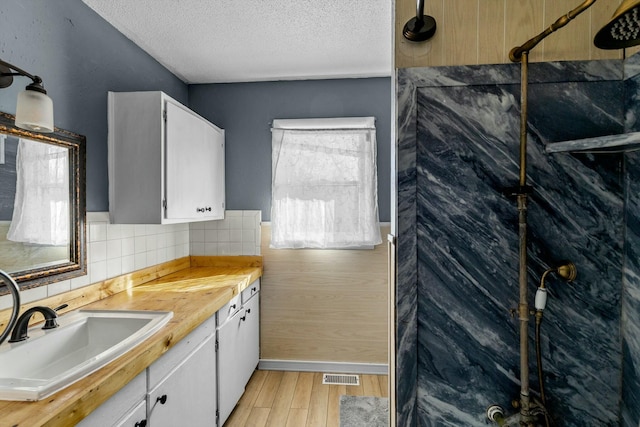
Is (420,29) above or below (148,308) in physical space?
above

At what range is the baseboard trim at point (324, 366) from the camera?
9.21 ft

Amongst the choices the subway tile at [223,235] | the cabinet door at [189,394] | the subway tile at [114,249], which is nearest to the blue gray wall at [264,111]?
the subway tile at [223,235]

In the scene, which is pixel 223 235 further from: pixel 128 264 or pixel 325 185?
pixel 325 185

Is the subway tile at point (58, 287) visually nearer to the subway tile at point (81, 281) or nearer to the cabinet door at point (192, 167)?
the subway tile at point (81, 281)

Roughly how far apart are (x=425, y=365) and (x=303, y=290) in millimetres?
1690

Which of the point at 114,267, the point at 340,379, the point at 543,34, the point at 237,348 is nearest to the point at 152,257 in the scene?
the point at 114,267

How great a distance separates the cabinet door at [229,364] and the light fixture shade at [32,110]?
1344 millimetres

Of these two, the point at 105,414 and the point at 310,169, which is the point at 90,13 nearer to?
the point at 310,169

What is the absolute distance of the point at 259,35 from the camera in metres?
2.17

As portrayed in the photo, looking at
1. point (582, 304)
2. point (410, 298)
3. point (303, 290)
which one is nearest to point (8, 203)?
point (410, 298)

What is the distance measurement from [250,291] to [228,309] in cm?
51

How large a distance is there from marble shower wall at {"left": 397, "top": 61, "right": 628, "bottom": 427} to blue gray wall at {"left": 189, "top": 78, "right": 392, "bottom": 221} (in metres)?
1.57

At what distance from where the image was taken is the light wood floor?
7.18ft

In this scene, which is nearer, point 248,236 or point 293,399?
point 293,399
